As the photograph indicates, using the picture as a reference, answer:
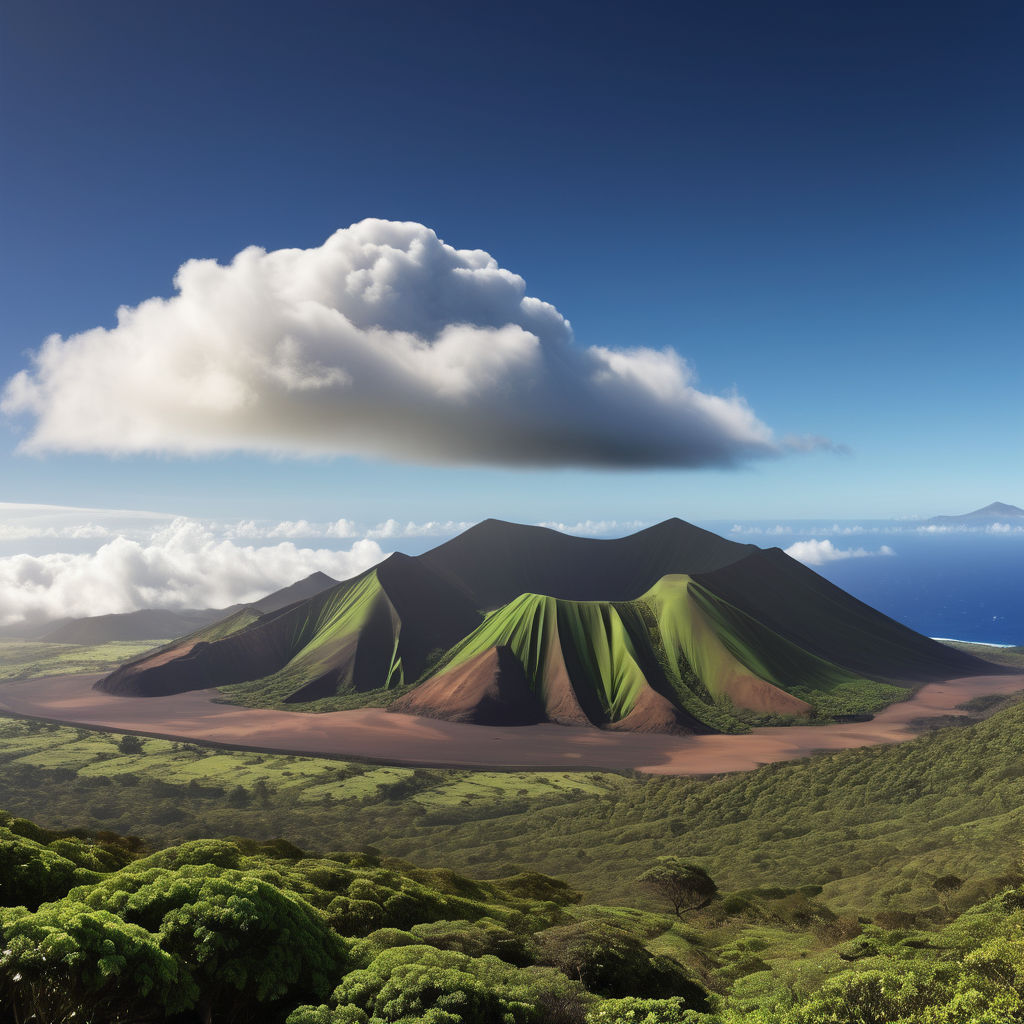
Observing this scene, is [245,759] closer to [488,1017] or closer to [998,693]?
[488,1017]

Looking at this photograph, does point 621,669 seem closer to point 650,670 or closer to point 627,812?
point 650,670

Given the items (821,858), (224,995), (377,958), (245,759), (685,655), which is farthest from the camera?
(685,655)

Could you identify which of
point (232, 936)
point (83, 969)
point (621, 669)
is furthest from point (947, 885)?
point (621, 669)

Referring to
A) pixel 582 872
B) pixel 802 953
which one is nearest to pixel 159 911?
pixel 802 953

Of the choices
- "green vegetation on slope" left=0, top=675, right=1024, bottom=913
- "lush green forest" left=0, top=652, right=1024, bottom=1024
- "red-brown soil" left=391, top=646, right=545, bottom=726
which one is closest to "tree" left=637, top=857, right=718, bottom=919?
"lush green forest" left=0, top=652, right=1024, bottom=1024

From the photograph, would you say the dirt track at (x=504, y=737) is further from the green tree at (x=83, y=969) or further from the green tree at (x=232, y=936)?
the green tree at (x=83, y=969)

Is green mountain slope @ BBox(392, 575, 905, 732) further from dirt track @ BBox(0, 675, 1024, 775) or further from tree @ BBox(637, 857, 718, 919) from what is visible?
tree @ BBox(637, 857, 718, 919)
